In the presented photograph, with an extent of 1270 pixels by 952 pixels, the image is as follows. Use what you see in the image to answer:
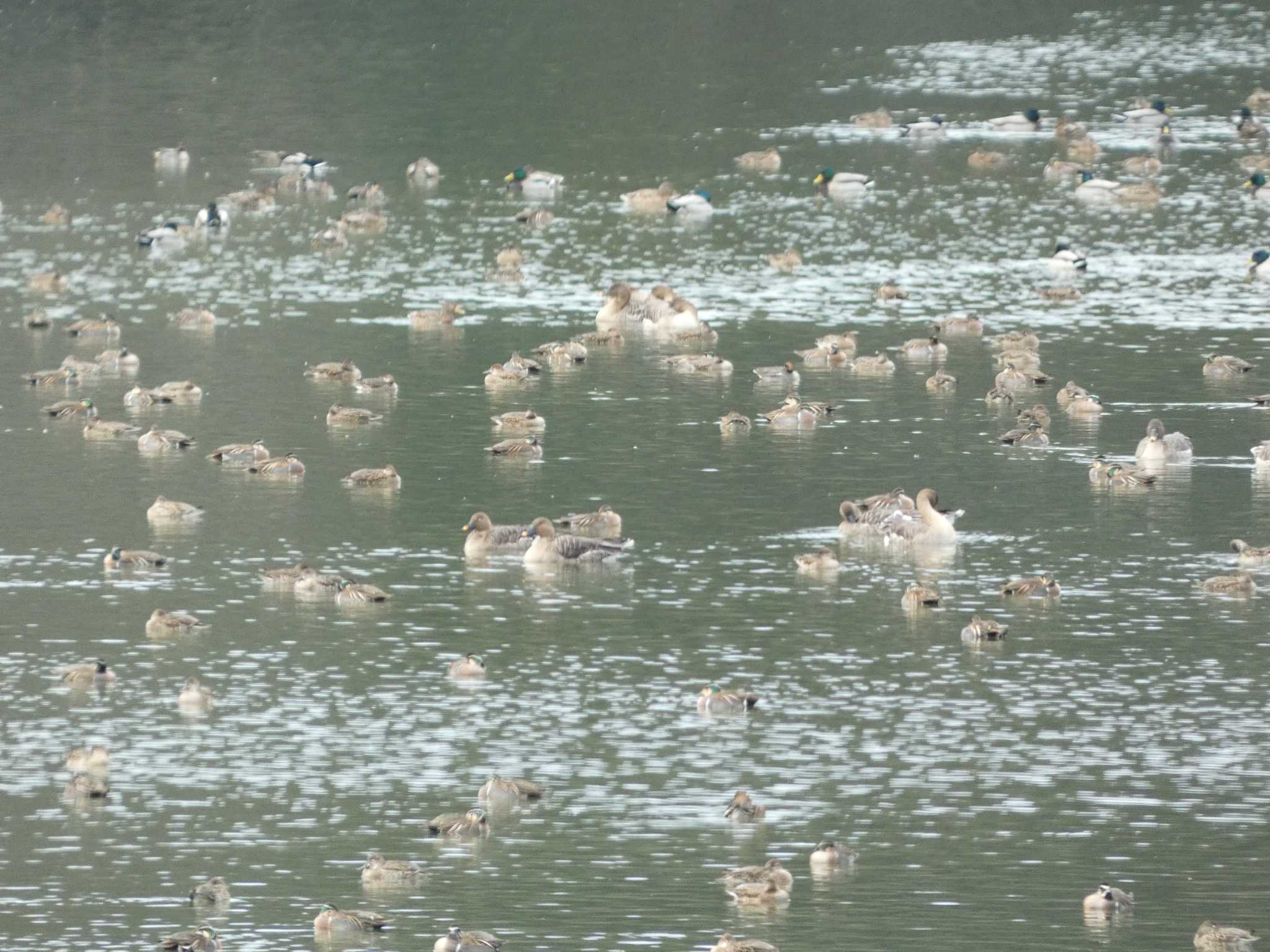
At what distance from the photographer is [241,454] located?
121ft

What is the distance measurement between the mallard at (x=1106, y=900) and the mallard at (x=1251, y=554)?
11.5m

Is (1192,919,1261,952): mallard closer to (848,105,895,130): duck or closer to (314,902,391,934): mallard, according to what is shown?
(314,902,391,934): mallard

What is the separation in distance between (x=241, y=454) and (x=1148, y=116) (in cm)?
4292

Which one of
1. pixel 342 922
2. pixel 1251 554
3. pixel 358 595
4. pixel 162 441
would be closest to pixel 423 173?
pixel 162 441

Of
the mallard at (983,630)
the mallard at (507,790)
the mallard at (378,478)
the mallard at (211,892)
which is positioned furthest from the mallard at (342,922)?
the mallard at (378,478)

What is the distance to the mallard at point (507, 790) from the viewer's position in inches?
890

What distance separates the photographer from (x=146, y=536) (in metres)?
32.6

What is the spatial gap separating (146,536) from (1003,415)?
14989 mm

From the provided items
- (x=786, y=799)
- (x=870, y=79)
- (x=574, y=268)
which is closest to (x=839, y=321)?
(x=574, y=268)

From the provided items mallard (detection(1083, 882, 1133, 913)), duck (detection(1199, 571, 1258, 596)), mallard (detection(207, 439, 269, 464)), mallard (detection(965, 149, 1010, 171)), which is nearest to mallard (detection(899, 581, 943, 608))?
duck (detection(1199, 571, 1258, 596))

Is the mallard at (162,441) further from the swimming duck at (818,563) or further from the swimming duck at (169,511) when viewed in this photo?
the swimming duck at (818,563)

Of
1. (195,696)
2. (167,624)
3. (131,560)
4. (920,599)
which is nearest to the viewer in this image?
(195,696)

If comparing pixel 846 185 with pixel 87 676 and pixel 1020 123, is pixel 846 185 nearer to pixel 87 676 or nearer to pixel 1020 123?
pixel 1020 123

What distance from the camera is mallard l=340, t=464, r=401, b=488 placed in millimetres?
35406
